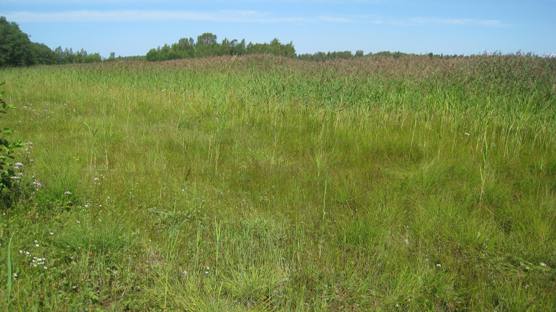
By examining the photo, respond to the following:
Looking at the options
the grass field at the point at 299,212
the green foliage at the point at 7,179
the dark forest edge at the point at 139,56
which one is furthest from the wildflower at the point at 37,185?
the dark forest edge at the point at 139,56

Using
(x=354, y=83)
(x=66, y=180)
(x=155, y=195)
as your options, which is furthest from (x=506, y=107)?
(x=66, y=180)

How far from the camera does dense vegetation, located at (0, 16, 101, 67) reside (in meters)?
37.5

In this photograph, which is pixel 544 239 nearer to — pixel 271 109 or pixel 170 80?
pixel 271 109

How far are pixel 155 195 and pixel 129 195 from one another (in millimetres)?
222

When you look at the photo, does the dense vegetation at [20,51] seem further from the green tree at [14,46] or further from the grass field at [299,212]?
the grass field at [299,212]

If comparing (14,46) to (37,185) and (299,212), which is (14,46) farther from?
(299,212)

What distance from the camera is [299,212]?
10.8ft

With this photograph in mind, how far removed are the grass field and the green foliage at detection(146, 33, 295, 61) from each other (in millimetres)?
20901

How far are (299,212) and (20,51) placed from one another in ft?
148

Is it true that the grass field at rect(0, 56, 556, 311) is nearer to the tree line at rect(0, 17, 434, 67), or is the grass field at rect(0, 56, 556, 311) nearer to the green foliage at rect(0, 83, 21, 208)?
the green foliage at rect(0, 83, 21, 208)

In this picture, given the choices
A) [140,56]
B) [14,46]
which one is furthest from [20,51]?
[140,56]

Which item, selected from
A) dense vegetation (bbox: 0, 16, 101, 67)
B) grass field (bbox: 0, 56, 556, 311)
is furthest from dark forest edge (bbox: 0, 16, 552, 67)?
grass field (bbox: 0, 56, 556, 311)

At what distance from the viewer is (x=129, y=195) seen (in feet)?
11.6

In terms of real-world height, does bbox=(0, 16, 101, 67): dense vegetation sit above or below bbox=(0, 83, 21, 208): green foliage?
above
